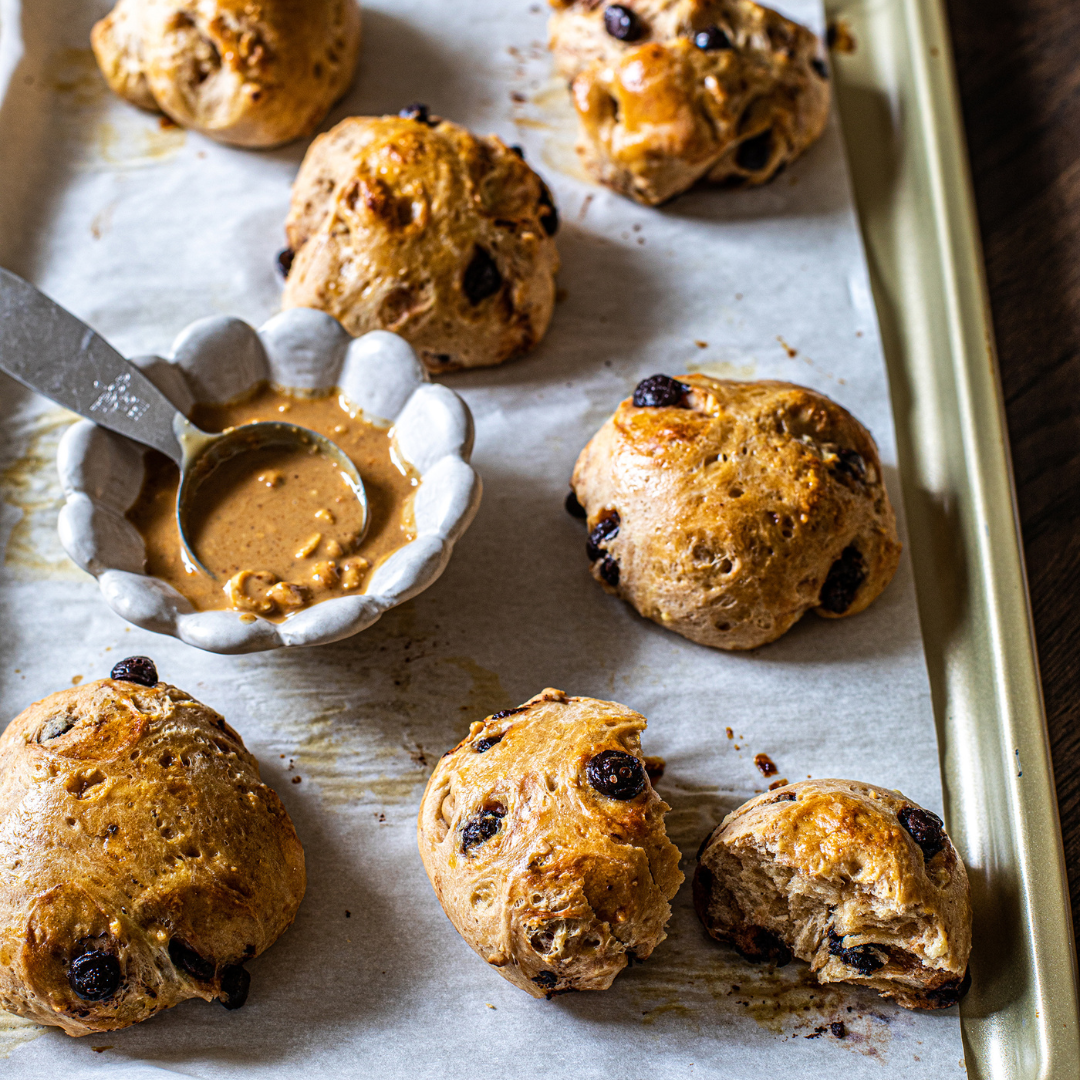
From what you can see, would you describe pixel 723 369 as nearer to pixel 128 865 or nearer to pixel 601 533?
pixel 601 533

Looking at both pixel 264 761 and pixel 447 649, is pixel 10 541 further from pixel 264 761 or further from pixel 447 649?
pixel 447 649

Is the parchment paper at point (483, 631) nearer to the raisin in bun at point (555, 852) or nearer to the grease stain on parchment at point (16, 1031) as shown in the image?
the grease stain on parchment at point (16, 1031)

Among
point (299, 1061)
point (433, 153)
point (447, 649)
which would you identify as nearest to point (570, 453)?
point (447, 649)

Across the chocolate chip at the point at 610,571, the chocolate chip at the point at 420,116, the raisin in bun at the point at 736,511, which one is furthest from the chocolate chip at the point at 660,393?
the chocolate chip at the point at 420,116

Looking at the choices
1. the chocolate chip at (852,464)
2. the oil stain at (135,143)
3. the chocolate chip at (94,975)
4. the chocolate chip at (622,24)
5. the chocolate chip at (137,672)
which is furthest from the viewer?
the oil stain at (135,143)

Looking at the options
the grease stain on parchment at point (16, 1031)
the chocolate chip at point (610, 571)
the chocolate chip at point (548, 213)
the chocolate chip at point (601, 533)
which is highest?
the chocolate chip at point (548, 213)
